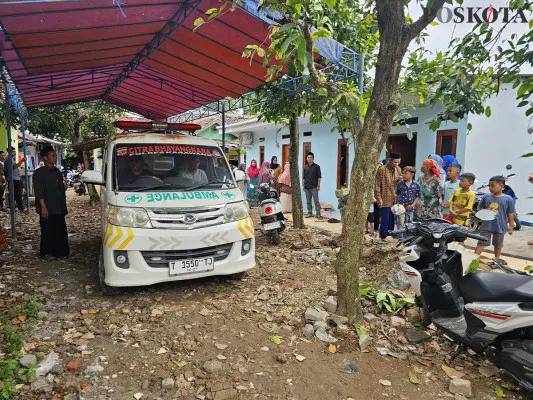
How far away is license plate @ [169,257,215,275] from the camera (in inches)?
163

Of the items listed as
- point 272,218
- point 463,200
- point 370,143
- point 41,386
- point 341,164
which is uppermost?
point 370,143

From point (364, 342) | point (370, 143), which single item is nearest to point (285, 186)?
point (370, 143)

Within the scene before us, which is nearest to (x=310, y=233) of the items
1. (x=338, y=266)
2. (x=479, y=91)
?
(x=338, y=266)

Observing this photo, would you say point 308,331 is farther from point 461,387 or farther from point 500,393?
point 500,393

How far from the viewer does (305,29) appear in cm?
331

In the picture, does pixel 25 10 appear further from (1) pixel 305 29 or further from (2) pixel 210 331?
(2) pixel 210 331

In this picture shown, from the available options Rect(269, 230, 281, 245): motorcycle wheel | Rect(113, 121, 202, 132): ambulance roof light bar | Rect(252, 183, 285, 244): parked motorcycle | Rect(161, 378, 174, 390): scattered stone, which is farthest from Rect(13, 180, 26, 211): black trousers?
Rect(161, 378, 174, 390): scattered stone

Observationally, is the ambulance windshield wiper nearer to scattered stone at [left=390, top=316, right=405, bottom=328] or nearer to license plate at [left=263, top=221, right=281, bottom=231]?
license plate at [left=263, top=221, right=281, bottom=231]

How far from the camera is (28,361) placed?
298 cm

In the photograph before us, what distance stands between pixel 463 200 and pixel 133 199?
181 inches

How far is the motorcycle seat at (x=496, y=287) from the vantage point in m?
2.50

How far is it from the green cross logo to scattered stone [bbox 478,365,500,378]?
3.64 metres

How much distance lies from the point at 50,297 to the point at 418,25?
4.76 meters

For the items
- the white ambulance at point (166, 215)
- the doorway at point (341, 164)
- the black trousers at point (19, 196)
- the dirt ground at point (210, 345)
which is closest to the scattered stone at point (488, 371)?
the dirt ground at point (210, 345)
